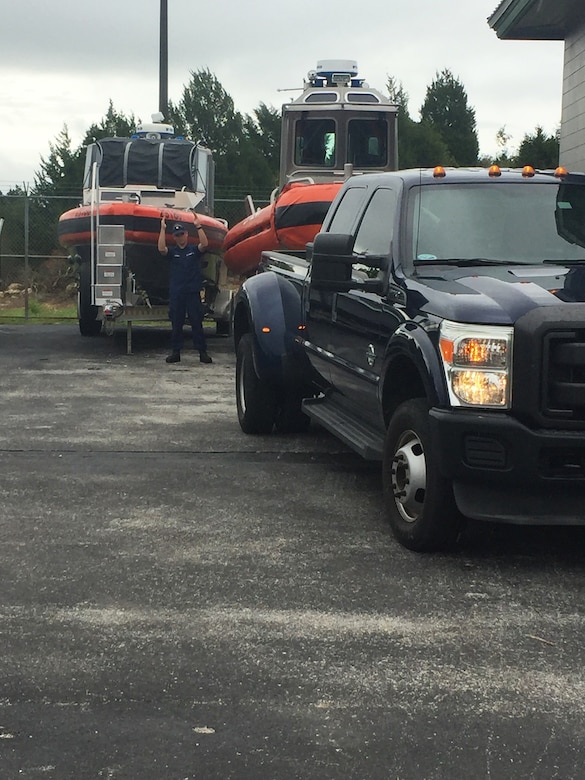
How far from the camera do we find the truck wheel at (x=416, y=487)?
5902 mm

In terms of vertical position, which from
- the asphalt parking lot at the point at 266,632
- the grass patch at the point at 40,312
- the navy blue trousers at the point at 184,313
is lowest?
the asphalt parking lot at the point at 266,632

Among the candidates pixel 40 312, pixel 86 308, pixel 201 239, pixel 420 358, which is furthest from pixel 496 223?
pixel 40 312

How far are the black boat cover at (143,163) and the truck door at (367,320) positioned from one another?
1153cm

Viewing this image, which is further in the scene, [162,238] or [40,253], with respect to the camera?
[40,253]

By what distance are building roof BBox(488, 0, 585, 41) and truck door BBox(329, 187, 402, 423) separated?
10.8 meters

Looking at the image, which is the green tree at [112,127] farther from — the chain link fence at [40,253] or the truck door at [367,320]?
the truck door at [367,320]

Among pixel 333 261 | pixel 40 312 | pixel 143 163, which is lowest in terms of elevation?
pixel 40 312

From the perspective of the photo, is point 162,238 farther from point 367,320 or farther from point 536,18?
point 367,320

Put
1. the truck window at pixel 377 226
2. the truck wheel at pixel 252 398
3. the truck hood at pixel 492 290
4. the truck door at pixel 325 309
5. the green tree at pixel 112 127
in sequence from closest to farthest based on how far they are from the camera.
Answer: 1. the truck hood at pixel 492 290
2. the truck window at pixel 377 226
3. the truck door at pixel 325 309
4. the truck wheel at pixel 252 398
5. the green tree at pixel 112 127

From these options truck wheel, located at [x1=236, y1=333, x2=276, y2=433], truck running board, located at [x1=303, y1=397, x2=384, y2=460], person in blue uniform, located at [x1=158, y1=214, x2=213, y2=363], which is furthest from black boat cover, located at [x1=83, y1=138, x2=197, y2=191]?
truck running board, located at [x1=303, y1=397, x2=384, y2=460]

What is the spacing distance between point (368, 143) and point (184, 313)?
3.90 m

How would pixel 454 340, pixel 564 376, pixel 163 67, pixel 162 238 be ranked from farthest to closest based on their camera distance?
pixel 163 67 < pixel 162 238 < pixel 454 340 < pixel 564 376

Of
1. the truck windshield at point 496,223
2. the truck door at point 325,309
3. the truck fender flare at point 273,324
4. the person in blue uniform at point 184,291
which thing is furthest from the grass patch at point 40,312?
the truck windshield at point 496,223

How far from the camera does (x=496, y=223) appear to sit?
6.95 m
